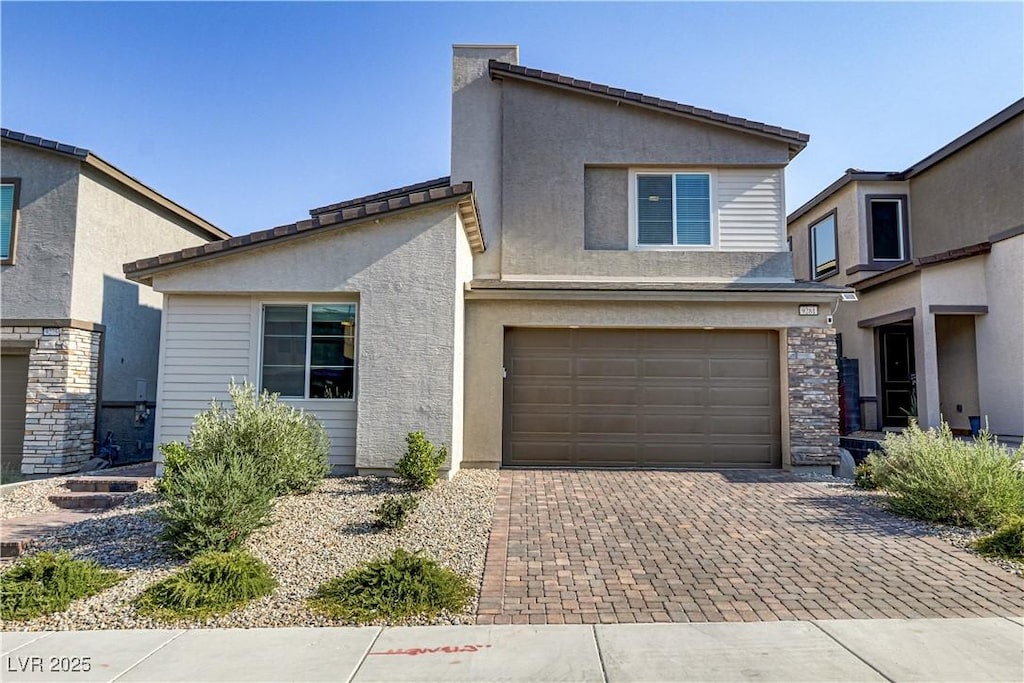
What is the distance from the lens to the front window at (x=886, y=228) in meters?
16.6

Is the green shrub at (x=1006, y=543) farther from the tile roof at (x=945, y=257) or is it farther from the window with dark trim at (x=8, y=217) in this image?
the window with dark trim at (x=8, y=217)

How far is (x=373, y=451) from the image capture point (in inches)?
360

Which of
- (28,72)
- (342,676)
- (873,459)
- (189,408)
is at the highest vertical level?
(28,72)

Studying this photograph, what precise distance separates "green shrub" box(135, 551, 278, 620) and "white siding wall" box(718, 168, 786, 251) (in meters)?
9.72

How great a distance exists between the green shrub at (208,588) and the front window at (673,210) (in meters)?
8.89

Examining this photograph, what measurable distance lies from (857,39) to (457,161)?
7.04 meters

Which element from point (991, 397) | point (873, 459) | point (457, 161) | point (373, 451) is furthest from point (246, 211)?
point (991, 397)

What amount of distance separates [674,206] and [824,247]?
9.03 metres

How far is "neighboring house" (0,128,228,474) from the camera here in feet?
35.6

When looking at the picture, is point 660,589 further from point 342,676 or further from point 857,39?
point 857,39

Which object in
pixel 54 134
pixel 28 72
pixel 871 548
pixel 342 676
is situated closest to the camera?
pixel 342 676

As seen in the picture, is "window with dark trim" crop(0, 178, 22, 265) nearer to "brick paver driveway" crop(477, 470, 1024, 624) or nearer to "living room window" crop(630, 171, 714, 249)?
"brick paver driveway" crop(477, 470, 1024, 624)

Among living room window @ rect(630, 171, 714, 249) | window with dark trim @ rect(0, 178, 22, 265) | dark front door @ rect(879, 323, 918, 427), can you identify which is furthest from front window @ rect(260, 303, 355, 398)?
dark front door @ rect(879, 323, 918, 427)

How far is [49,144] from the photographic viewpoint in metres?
11.1
